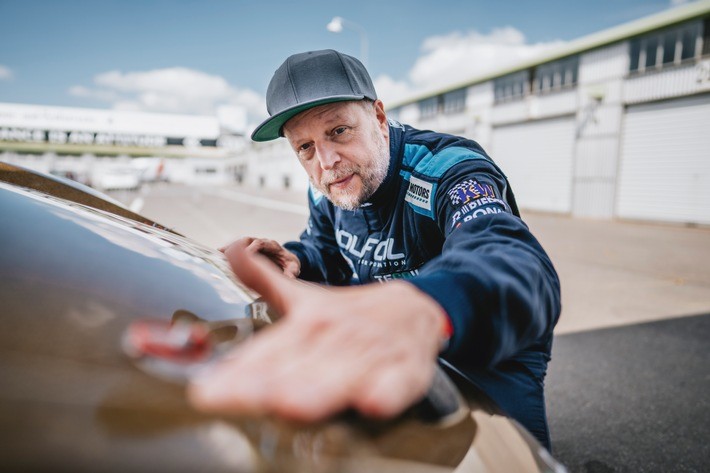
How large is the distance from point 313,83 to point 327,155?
26cm

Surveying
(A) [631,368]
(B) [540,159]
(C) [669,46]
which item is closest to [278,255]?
(A) [631,368]

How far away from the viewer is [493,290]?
68 cm

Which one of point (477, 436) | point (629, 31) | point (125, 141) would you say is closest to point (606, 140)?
point (629, 31)

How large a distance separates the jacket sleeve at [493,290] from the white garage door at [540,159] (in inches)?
677

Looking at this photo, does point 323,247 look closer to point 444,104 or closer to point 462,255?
point 462,255

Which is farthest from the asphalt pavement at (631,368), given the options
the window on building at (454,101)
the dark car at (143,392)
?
the window on building at (454,101)

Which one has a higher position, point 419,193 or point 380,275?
point 419,193

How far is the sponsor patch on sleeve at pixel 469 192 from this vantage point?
116 cm

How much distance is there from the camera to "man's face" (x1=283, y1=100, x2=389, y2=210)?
1.51 metres

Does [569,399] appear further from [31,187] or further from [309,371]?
[31,187]

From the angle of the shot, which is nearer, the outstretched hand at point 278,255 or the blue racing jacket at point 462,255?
the blue racing jacket at point 462,255

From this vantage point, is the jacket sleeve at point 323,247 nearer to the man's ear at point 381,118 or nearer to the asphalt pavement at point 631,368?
the man's ear at point 381,118

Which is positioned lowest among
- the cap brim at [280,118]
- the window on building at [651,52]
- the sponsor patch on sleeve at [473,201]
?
the sponsor patch on sleeve at [473,201]

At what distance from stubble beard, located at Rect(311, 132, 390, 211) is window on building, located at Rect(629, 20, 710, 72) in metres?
15.3
